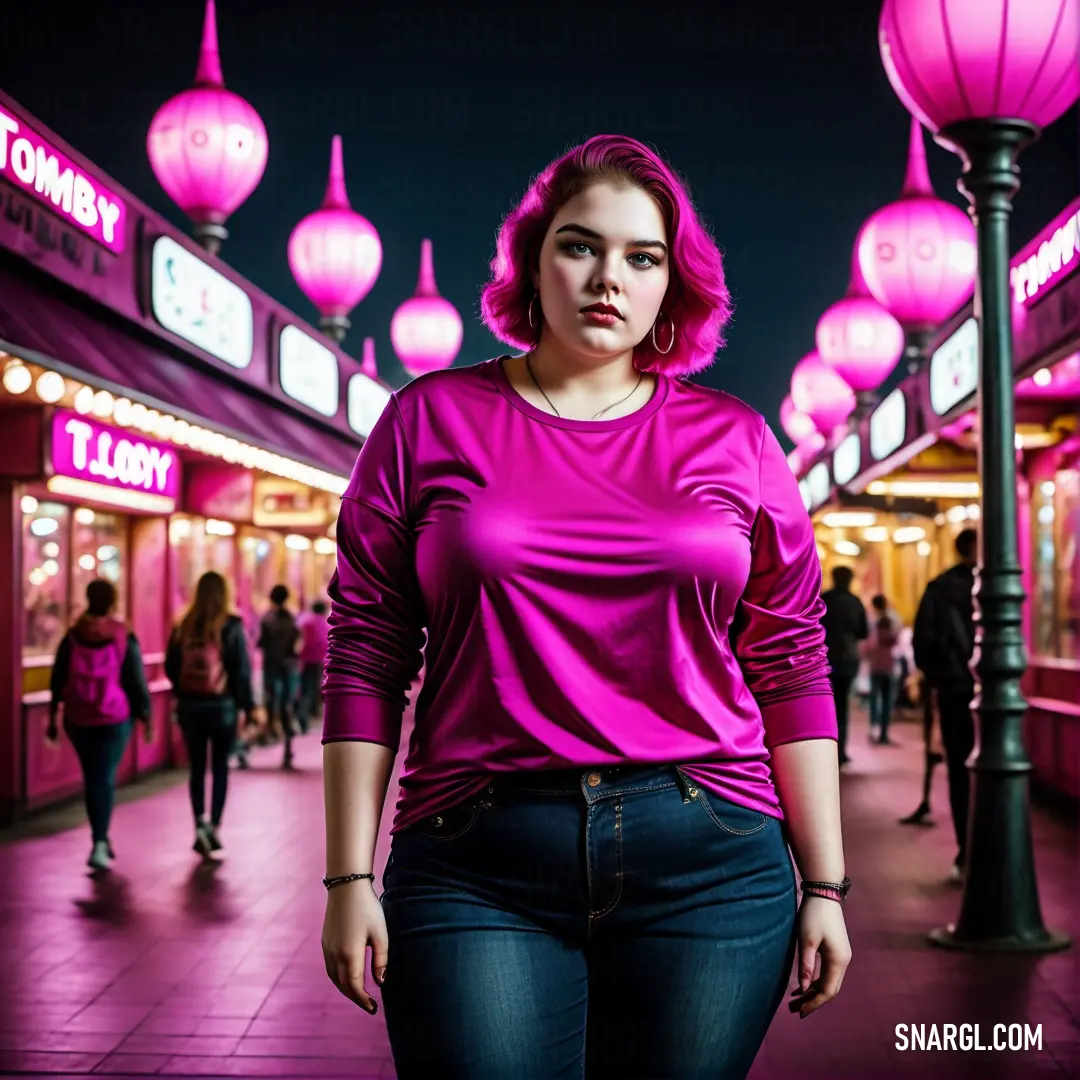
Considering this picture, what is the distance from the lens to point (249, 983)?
586 centimetres

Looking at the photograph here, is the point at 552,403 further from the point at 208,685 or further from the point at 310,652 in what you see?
the point at 310,652

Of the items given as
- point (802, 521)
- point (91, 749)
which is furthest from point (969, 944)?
point (91, 749)

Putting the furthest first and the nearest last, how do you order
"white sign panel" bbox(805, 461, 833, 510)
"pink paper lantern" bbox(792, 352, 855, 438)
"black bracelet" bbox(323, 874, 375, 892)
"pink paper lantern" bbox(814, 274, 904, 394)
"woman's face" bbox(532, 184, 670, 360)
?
"white sign panel" bbox(805, 461, 833, 510)
"pink paper lantern" bbox(792, 352, 855, 438)
"pink paper lantern" bbox(814, 274, 904, 394)
"woman's face" bbox(532, 184, 670, 360)
"black bracelet" bbox(323, 874, 375, 892)

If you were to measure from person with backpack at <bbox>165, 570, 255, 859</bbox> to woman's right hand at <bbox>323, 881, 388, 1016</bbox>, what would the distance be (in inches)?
293

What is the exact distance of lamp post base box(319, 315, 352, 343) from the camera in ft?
49.0

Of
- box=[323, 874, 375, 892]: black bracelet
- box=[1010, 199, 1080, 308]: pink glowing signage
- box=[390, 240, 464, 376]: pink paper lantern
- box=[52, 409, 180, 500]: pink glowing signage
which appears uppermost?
box=[390, 240, 464, 376]: pink paper lantern

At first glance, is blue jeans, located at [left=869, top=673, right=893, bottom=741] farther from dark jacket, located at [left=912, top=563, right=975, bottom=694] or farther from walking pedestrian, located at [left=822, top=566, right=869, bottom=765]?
dark jacket, located at [left=912, top=563, right=975, bottom=694]

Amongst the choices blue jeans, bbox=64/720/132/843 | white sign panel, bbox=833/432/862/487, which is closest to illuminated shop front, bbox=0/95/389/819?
blue jeans, bbox=64/720/132/843

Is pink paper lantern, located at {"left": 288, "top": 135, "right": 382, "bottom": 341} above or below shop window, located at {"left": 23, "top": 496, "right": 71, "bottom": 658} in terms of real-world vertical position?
above

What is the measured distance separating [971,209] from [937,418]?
4624 millimetres

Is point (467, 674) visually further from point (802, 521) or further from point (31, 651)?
point (31, 651)

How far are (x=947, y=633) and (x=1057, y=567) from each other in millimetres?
4885

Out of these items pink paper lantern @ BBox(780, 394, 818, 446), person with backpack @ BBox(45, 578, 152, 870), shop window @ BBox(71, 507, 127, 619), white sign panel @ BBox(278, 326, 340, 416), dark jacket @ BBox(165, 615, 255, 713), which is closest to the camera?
person with backpack @ BBox(45, 578, 152, 870)

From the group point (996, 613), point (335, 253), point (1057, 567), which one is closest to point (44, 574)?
point (335, 253)
